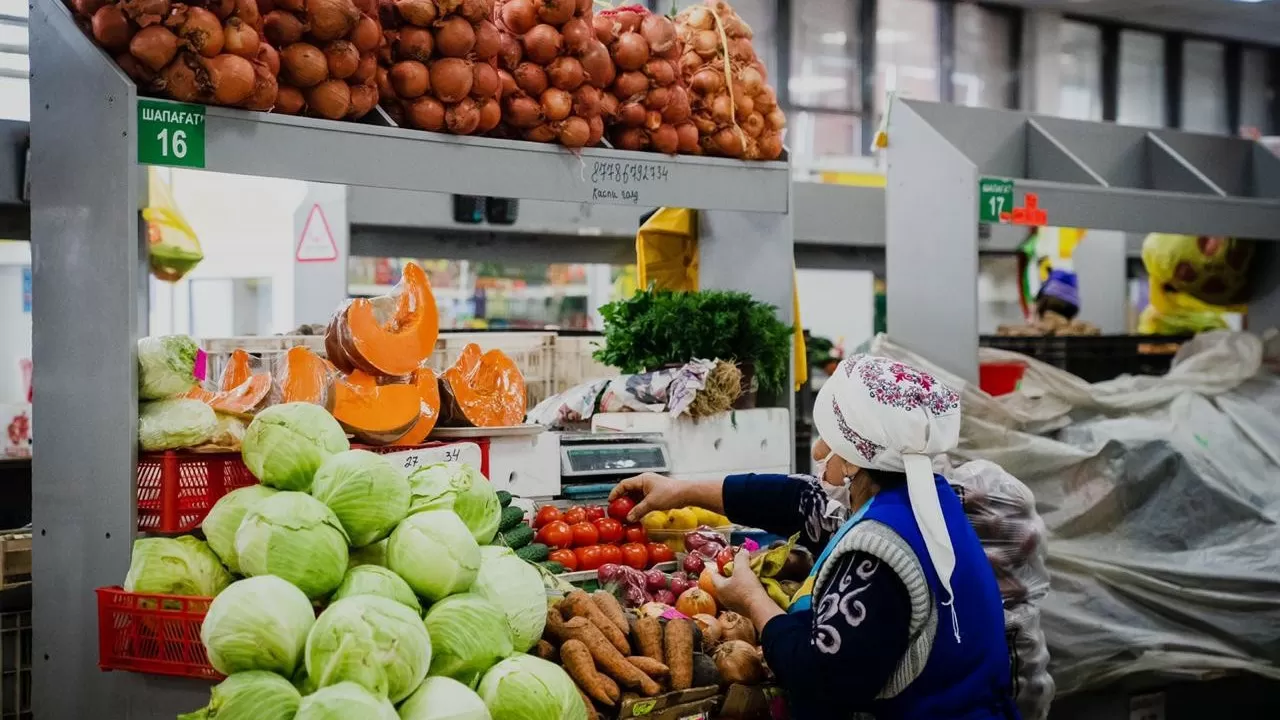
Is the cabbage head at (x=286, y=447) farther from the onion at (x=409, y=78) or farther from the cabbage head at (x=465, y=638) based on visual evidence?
the onion at (x=409, y=78)

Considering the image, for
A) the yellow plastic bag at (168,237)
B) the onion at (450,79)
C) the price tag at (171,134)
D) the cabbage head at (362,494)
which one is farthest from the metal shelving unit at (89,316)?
the yellow plastic bag at (168,237)

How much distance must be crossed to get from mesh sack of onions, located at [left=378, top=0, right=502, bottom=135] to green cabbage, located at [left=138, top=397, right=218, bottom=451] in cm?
119

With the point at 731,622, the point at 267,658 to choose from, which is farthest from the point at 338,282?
the point at 267,658

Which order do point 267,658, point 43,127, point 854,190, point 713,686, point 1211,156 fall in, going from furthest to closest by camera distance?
point 854,190
point 1211,156
point 43,127
point 713,686
point 267,658

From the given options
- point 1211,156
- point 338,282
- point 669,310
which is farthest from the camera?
point 1211,156

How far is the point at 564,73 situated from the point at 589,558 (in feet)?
5.21

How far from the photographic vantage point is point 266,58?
344cm

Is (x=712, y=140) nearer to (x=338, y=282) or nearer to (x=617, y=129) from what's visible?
(x=617, y=129)

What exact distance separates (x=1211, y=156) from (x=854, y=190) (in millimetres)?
2074

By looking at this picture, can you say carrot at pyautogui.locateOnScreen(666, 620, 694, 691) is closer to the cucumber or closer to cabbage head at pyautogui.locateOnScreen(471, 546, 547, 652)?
cabbage head at pyautogui.locateOnScreen(471, 546, 547, 652)

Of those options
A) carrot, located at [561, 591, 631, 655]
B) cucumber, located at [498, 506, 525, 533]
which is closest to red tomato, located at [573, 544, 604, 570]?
cucumber, located at [498, 506, 525, 533]

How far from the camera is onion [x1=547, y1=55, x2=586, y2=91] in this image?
412 cm

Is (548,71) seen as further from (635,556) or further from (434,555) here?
(434,555)

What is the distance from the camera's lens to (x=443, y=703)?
243 cm
